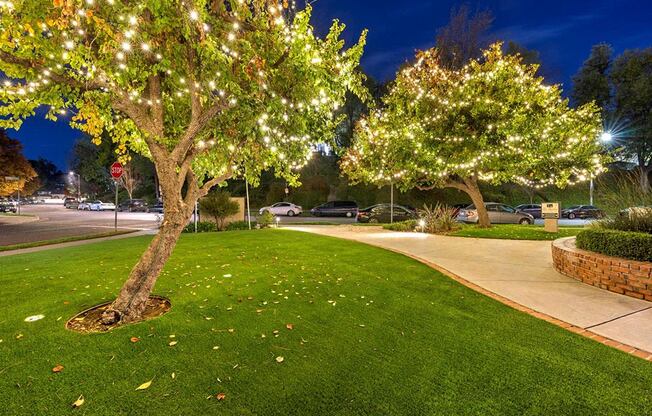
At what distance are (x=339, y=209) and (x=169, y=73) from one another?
1109 inches

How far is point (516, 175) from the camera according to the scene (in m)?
15.8

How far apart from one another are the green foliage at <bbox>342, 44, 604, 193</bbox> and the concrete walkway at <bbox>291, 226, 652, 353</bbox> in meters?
4.11

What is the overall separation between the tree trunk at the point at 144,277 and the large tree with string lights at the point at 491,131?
11227 mm

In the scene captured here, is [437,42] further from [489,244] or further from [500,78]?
[489,244]

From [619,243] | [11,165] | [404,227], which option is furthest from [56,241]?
[11,165]

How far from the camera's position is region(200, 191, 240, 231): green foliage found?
18672 mm

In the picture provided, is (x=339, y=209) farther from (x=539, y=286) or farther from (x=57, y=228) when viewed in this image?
(x=539, y=286)

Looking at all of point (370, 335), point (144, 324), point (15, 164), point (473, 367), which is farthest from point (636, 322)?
point (15, 164)

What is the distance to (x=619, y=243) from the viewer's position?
6.41 meters

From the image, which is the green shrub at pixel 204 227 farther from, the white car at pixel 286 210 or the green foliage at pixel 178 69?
the white car at pixel 286 210

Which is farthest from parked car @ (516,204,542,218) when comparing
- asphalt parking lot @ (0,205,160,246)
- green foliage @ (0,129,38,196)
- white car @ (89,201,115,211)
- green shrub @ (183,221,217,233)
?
white car @ (89,201,115,211)

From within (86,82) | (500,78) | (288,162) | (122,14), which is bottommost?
(288,162)

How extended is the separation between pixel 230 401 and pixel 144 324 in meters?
2.09

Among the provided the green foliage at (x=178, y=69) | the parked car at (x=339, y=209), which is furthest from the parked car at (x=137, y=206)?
the green foliage at (x=178, y=69)
